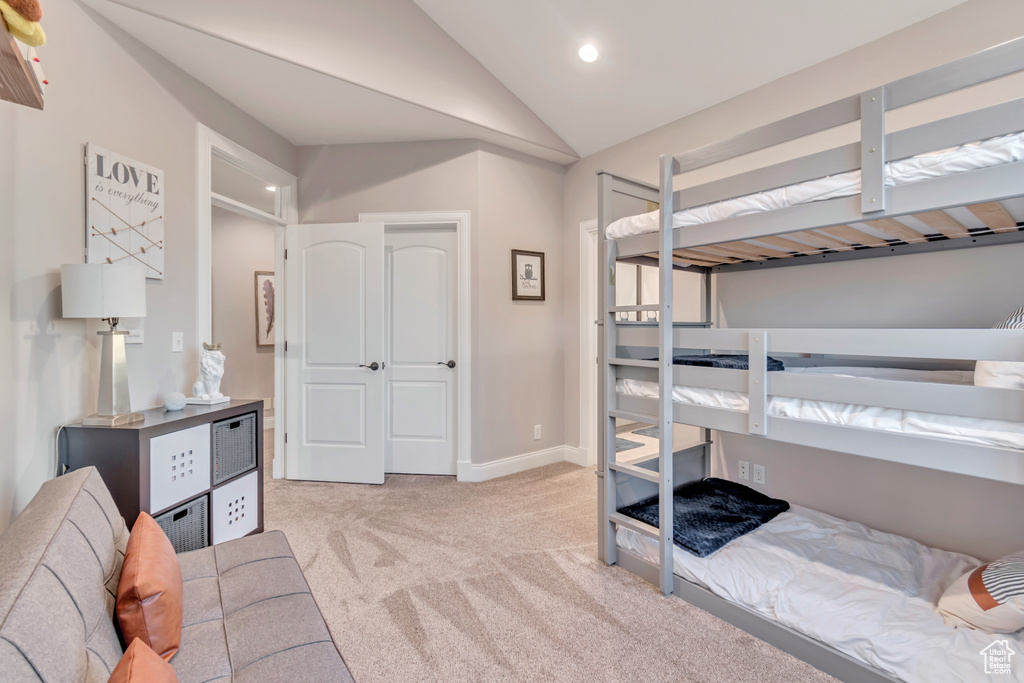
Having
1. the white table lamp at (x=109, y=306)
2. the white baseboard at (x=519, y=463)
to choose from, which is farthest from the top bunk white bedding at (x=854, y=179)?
the white baseboard at (x=519, y=463)

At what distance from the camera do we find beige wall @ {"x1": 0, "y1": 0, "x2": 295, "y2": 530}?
5.96 feet

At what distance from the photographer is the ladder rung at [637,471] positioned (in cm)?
210

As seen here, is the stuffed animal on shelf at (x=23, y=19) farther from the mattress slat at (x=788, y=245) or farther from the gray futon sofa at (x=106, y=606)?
the mattress slat at (x=788, y=245)

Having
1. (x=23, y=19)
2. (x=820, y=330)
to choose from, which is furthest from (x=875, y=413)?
(x=23, y=19)

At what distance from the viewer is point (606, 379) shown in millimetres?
2301

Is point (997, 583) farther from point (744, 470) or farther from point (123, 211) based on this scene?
point (123, 211)

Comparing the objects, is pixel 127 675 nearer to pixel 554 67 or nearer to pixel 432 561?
pixel 432 561

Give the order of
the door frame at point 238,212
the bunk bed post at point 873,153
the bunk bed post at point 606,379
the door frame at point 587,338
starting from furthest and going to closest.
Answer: the door frame at point 587,338, the door frame at point 238,212, the bunk bed post at point 606,379, the bunk bed post at point 873,153

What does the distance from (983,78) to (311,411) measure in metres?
3.85

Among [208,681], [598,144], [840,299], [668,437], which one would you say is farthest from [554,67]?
[208,681]

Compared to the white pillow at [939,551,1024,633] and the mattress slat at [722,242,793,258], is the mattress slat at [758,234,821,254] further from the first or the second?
the white pillow at [939,551,1024,633]

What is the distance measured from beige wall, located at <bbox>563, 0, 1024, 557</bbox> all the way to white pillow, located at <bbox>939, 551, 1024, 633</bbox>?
1.45 feet

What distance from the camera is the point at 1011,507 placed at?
6.41 ft

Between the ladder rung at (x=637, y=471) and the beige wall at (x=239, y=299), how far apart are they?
443 centimetres
